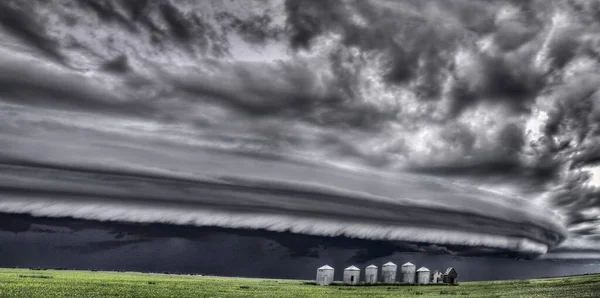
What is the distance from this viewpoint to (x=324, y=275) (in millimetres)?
123188

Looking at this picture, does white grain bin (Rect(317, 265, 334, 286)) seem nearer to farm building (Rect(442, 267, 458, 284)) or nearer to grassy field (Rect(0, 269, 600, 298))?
grassy field (Rect(0, 269, 600, 298))

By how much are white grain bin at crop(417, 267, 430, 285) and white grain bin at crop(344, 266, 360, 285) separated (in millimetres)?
23112

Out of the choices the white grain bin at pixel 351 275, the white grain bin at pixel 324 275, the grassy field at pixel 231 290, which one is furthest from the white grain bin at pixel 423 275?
the grassy field at pixel 231 290

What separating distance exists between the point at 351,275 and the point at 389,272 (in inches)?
657

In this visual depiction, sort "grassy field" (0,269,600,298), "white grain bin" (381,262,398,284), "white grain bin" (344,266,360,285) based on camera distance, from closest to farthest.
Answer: "grassy field" (0,269,600,298) < "white grain bin" (344,266,360,285) < "white grain bin" (381,262,398,284)

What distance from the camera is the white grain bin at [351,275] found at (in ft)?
418

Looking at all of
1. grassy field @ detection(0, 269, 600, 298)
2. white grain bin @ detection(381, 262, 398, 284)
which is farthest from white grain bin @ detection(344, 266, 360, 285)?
grassy field @ detection(0, 269, 600, 298)

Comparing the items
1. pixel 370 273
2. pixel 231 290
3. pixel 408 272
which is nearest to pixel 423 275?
pixel 408 272

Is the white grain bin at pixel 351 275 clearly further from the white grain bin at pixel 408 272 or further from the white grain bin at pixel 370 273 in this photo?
the white grain bin at pixel 408 272

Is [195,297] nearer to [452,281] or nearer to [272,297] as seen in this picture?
[272,297]

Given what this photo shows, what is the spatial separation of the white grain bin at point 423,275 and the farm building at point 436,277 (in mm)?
2462

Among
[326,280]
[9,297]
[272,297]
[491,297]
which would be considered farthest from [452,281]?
[9,297]

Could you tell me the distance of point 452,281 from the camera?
453 feet

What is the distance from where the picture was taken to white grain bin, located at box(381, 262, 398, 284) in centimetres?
13775
